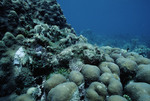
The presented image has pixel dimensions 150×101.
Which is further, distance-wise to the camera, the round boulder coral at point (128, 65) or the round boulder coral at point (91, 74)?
the round boulder coral at point (128, 65)

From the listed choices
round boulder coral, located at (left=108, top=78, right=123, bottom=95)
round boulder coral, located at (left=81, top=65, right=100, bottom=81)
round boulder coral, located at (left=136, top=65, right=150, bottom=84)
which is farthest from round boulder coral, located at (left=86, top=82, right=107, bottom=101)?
round boulder coral, located at (left=136, top=65, right=150, bottom=84)

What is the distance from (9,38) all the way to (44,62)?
1.85 metres

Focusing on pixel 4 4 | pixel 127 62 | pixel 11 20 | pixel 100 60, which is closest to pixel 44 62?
pixel 100 60

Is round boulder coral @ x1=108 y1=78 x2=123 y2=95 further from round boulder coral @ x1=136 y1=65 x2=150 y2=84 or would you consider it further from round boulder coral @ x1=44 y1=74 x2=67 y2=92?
round boulder coral @ x1=44 y1=74 x2=67 y2=92

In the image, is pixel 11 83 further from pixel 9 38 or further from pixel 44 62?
pixel 9 38

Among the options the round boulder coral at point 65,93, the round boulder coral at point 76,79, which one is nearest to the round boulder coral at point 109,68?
the round boulder coral at point 76,79

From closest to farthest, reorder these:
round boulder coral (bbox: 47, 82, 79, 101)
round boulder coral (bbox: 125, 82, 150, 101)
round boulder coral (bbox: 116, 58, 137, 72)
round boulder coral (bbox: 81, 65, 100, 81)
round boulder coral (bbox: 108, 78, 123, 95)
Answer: round boulder coral (bbox: 47, 82, 79, 101) → round boulder coral (bbox: 125, 82, 150, 101) → round boulder coral (bbox: 108, 78, 123, 95) → round boulder coral (bbox: 81, 65, 100, 81) → round boulder coral (bbox: 116, 58, 137, 72)

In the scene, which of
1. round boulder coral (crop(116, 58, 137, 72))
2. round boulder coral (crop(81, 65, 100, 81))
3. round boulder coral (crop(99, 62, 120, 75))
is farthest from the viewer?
round boulder coral (crop(116, 58, 137, 72))

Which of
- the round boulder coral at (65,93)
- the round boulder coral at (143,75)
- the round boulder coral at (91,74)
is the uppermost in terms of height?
the round boulder coral at (143,75)

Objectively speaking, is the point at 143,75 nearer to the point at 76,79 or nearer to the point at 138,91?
the point at 138,91

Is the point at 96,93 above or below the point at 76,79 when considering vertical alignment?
below

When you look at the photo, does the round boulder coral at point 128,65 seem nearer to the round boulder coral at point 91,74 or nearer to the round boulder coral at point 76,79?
the round boulder coral at point 91,74

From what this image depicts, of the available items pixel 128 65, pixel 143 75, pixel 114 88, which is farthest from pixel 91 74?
pixel 143 75

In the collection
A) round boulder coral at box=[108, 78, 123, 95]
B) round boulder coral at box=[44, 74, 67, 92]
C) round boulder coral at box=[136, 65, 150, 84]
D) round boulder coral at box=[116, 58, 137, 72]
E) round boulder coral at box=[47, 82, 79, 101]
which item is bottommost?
round boulder coral at box=[47, 82, 79, 101]
